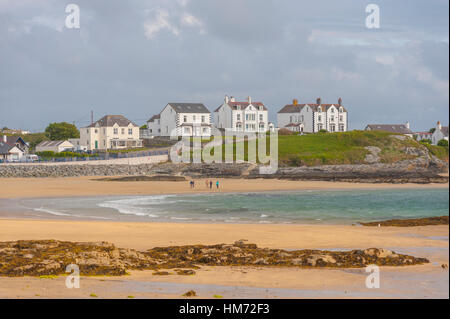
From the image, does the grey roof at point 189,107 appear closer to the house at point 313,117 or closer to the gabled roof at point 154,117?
the gabled roof at point 154,117

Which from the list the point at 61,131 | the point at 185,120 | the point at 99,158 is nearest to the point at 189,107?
the point at 185,120

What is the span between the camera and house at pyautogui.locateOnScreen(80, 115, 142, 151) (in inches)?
3142

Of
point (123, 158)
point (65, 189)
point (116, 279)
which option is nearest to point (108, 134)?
point (123, 158)

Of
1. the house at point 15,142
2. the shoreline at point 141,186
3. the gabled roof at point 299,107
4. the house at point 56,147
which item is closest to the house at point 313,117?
the gabled roof at point 299,107

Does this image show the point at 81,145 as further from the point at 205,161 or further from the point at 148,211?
the point at 148,211

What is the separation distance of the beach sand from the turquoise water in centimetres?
351

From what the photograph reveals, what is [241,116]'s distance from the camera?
88250 millimetres

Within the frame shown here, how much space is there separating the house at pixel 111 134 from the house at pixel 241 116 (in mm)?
15701

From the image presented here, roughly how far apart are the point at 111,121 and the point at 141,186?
36.9 meters

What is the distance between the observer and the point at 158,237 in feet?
59.4

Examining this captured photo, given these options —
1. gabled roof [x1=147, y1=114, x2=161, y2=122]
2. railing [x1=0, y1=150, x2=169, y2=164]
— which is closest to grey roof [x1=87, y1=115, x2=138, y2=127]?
gabled roof [x1=147, y1=114, x2=161, y2=122]

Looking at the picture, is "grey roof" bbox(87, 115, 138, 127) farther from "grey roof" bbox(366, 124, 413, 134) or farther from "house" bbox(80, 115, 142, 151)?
"grey roof" bbox(366, 124, 413, 134)

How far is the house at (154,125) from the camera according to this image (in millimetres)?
87562
